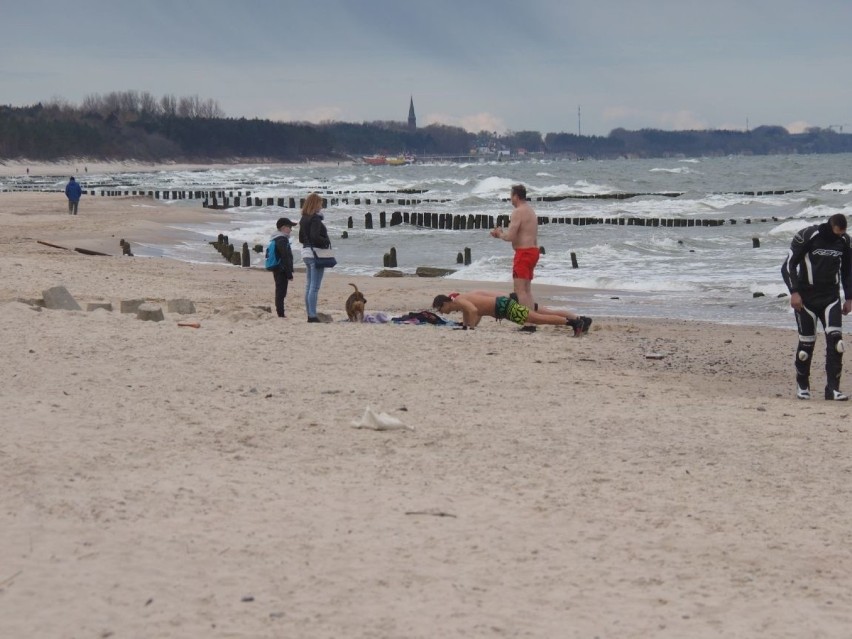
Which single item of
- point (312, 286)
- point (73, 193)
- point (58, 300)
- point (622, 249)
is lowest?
point (622, 249)

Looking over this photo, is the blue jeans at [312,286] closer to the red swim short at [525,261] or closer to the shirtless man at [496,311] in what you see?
the shirtless man at [496,311]

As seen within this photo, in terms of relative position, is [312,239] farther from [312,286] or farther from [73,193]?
[73,193]

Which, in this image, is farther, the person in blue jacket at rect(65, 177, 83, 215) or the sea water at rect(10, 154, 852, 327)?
the person in blue jacket at rect(65, 177, 83, 215)

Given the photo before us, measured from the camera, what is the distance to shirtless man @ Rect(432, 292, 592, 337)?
11812 mm

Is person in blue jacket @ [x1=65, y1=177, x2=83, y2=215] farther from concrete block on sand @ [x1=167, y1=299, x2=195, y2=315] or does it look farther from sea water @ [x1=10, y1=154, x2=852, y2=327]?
concrete block on sand @ [x1=167, y1=299, x2=195, y2=315]

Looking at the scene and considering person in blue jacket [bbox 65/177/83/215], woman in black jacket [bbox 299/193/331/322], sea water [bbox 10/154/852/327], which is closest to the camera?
woman in black jacket [bbox 299/193/331/322]

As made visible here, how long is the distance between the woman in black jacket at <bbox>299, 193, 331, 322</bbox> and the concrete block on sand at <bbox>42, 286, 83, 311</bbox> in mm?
2248

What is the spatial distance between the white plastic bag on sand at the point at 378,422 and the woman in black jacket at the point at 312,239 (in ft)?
15.9

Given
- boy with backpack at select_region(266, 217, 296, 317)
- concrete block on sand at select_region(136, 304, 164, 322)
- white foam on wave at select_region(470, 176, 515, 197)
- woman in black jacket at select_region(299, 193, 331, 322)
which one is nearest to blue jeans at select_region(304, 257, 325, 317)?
woman in black jacket at select_region(299, 193, 331, 322)

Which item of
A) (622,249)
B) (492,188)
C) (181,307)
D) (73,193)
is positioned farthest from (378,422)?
(492,188)

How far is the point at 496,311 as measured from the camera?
39.4 feet

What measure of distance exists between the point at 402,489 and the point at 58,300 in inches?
270

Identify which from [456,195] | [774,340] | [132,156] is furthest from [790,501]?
[132,156]

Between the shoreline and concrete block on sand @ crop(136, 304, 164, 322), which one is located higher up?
the shoreline
